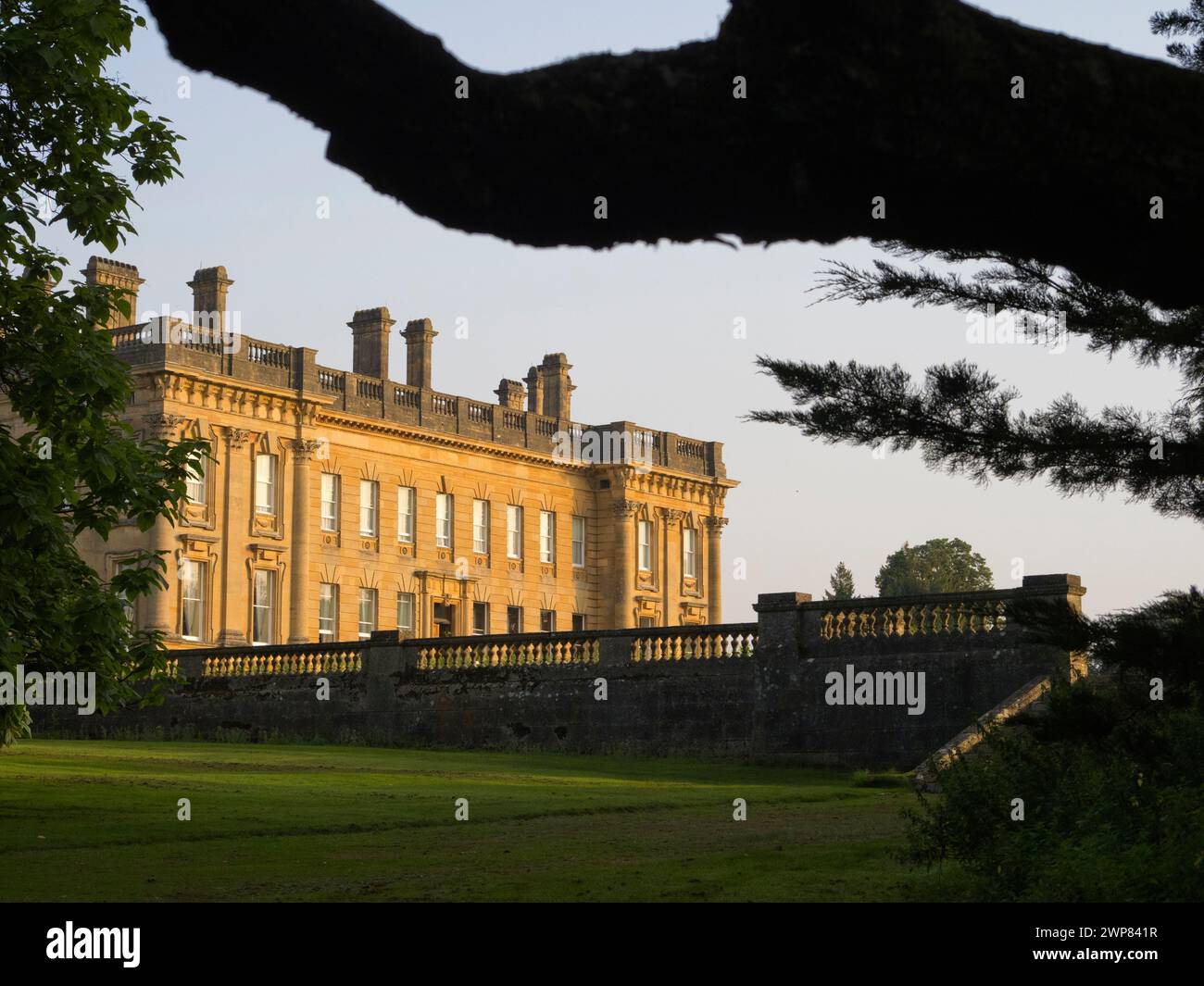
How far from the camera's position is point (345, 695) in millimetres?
40062

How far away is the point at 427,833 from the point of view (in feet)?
58.1

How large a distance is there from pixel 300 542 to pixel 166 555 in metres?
6.19

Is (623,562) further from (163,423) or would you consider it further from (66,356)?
(66,356)

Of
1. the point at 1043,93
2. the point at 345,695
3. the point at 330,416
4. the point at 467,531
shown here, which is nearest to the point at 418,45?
the point at 1043,93

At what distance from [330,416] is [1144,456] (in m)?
51.5

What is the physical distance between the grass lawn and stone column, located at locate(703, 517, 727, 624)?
43666 millimetres

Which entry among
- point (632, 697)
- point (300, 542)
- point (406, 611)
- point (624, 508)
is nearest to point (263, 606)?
point (300, 542)

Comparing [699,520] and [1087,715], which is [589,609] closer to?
[699,520]

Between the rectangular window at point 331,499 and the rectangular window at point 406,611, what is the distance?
4.16 metres

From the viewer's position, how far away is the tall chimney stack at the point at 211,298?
5628cm

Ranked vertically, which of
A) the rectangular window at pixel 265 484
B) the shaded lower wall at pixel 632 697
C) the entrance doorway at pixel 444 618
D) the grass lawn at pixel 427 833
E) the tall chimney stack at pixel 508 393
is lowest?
the grass lawn at pixel 427 833

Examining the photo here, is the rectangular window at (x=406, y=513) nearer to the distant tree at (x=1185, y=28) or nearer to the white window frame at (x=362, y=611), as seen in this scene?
the white window frame at (x=362, y=611)

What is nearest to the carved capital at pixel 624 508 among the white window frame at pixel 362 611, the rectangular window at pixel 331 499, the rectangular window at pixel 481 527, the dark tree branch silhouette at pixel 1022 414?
the rectangular window at pixel 481 527

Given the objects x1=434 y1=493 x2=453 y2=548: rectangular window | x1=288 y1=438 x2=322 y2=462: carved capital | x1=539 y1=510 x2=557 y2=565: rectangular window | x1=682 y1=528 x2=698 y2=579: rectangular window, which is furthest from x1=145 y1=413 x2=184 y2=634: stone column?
x1=682 y1=528 x2=698 y2=579: rectangular window
